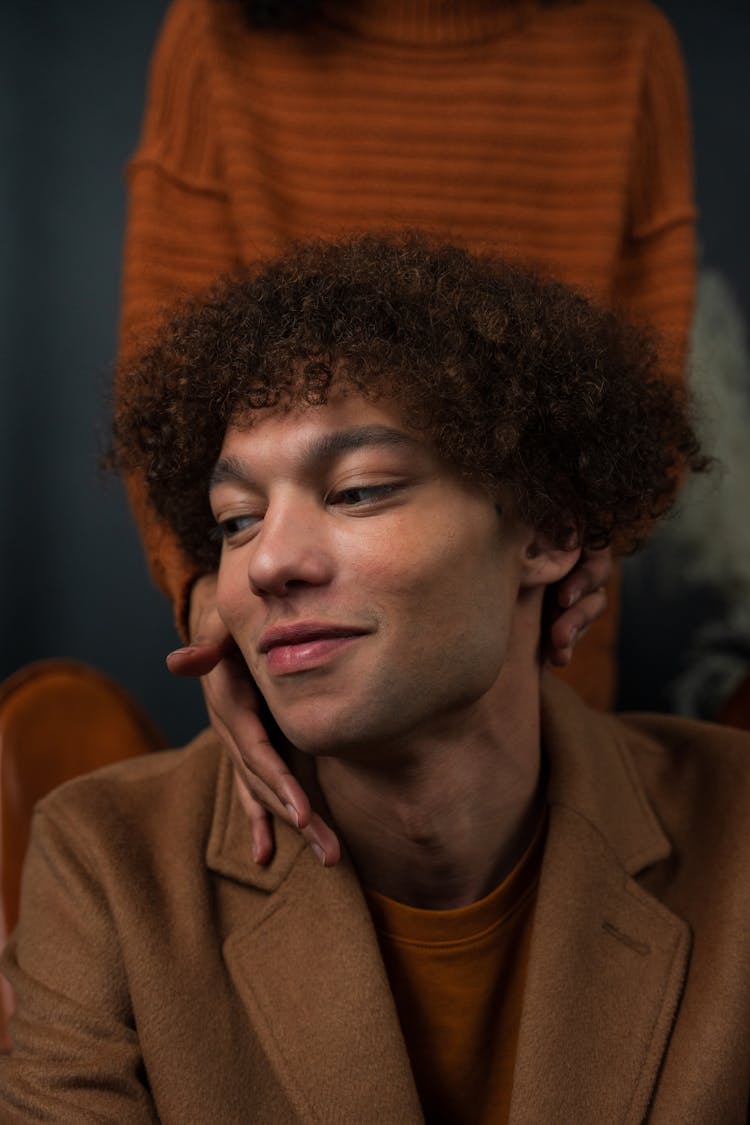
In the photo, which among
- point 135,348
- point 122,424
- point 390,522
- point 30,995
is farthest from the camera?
point 135,348

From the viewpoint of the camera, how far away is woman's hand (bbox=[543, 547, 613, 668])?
5.61 ft

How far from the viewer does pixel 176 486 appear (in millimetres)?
1812

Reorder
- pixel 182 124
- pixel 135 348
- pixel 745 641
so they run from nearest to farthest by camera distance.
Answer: pixel 135 348, pixel 182 124, pixel 745 641

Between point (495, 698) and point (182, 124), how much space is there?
1.32 meters

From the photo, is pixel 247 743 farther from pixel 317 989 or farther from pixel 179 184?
pixel 179 184

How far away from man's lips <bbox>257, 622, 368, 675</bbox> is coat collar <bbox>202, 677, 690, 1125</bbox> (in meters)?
0.33

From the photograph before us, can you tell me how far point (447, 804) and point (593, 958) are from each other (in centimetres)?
26

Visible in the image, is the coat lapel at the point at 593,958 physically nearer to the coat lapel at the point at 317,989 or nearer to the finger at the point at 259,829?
the coat lapel at the point at 317,989

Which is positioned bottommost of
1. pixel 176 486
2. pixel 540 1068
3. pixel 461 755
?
pixel 540 1068

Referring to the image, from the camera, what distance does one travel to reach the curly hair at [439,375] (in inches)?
59.9

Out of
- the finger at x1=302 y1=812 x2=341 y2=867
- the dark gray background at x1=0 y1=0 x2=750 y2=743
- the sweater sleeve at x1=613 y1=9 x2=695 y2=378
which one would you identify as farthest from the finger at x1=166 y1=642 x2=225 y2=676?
the dark gray background at x1=0 y1=0 x2=750 y2=743

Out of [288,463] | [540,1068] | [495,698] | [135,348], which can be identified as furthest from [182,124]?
[540,1068]

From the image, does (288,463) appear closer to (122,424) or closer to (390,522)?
(390,522)

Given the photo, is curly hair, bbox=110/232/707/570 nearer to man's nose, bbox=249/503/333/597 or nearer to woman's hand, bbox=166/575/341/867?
man's nose, bbox=249/503/333/597
